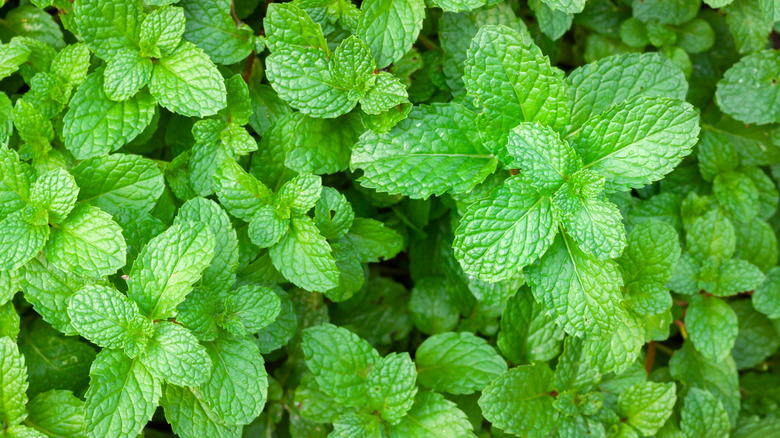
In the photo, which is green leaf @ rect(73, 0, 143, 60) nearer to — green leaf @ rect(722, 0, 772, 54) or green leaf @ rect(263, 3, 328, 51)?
green leaf @ rect(263, 3, 328, 51)

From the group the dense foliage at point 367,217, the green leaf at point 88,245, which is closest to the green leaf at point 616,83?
the dense foliage at point 367,217

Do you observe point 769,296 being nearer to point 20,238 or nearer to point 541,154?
point 541,154

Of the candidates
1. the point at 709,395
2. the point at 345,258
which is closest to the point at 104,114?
the point at 345,258

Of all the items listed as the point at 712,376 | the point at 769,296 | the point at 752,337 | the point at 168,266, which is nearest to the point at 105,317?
the point at 168,266

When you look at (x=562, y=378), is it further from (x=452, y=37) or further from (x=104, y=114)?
(x=104, y=114)

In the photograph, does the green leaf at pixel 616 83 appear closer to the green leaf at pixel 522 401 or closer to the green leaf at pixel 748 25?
the green leaf at pixel 748 25

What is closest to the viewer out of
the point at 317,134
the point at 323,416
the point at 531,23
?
the point at 317,134
